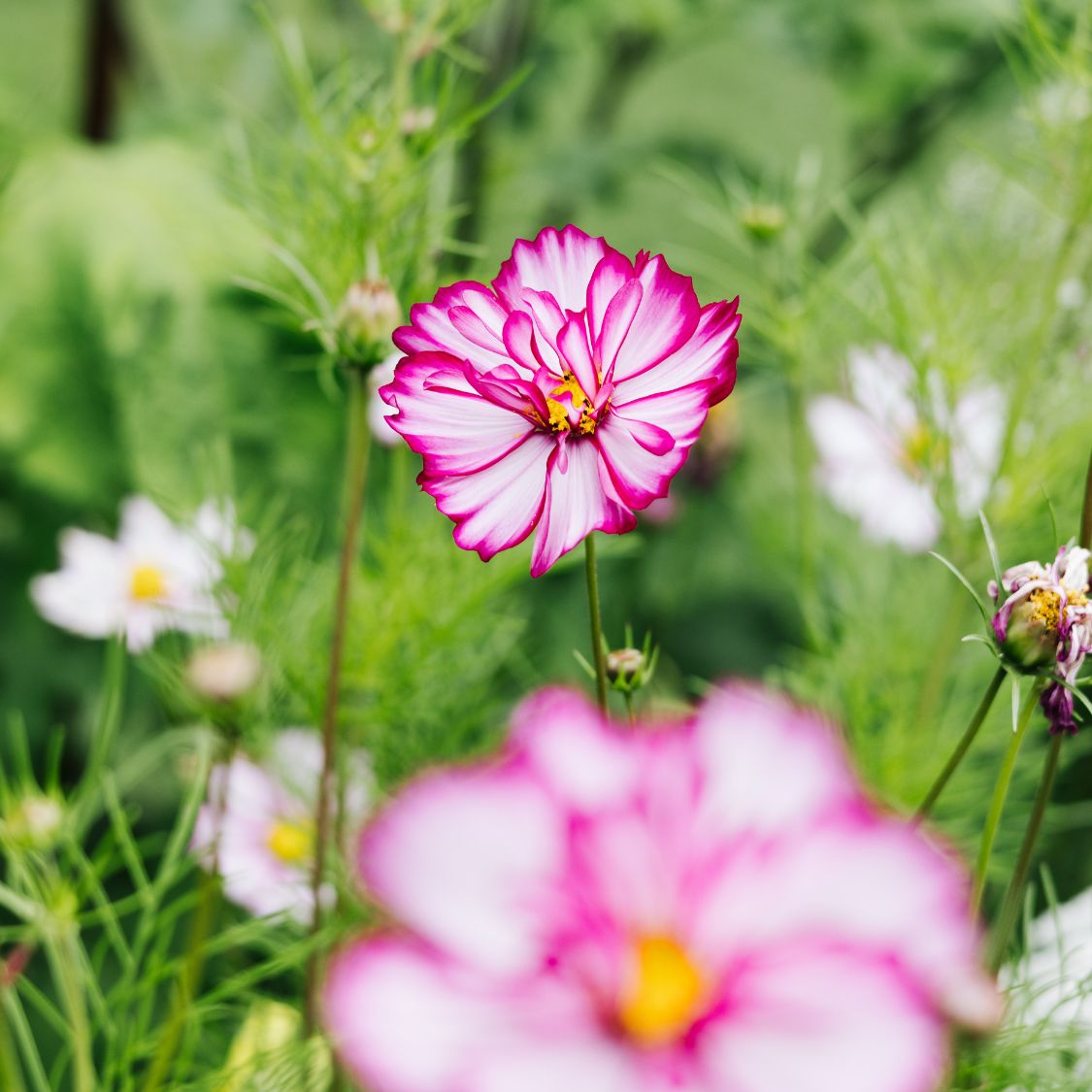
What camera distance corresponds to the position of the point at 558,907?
106 mm

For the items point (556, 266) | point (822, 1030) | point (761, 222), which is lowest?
point (822, 1030)

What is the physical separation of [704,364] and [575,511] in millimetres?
25

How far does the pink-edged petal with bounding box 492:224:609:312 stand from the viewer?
161 millimetres

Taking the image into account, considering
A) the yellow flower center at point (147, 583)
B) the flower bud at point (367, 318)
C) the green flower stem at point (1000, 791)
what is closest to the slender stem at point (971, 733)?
the green flower stem at point (1000, 791)

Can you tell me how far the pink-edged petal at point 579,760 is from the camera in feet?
0.35

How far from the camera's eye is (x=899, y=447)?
Result: 1.45 feet

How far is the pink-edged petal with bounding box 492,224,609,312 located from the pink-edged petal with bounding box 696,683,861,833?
0.23ft

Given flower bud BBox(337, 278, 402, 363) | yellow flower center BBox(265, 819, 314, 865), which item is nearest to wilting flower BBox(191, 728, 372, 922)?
yellow flower center BBox(265, 819, 314, 865)

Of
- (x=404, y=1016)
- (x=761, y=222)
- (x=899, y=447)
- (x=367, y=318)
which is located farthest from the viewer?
(x=899, y=447)

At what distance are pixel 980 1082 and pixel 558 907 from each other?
0.14 metres

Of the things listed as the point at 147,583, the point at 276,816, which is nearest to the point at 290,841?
the point at 276,816

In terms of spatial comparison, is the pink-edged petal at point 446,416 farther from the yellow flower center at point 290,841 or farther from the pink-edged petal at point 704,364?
the yellow flower center at point 290,841

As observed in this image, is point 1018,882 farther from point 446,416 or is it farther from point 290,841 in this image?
point 290,841

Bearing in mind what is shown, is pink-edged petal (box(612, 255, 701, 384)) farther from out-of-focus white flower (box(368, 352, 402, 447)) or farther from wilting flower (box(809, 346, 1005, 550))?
wilting flower (box(809, 346, 1005, 550))
